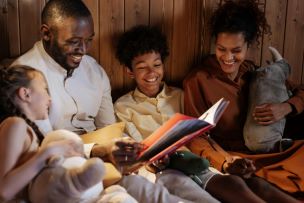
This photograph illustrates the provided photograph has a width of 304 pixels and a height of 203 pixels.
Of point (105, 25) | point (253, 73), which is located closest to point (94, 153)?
point (105, 25)

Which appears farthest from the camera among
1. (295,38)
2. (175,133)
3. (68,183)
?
(295,38)

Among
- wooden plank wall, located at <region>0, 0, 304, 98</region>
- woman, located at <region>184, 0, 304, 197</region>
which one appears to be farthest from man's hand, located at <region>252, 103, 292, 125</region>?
wooden plank wall, located at <region>0, 0, 304, 98</region>

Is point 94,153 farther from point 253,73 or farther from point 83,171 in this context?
point 253,73

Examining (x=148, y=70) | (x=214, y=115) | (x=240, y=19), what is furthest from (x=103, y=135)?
(x=240, y=19)

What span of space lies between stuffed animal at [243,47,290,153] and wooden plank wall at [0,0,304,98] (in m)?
0.31

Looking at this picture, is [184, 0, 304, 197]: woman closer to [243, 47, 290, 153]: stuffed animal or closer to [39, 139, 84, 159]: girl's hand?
[243, 47, 290, 153]: stuffed animal

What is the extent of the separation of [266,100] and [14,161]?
3.60 ft

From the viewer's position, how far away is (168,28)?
75.8 inches

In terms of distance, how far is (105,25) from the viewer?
5.99ft

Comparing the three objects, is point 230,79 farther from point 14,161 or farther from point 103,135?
point 14,161

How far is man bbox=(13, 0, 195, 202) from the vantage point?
4.93 feet

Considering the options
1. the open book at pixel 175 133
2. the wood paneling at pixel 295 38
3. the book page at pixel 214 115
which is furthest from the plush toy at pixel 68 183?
the wood paneling at pixel 295 38

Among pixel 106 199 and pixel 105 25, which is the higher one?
pixel 105 25

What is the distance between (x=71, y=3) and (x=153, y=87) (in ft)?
1.66
